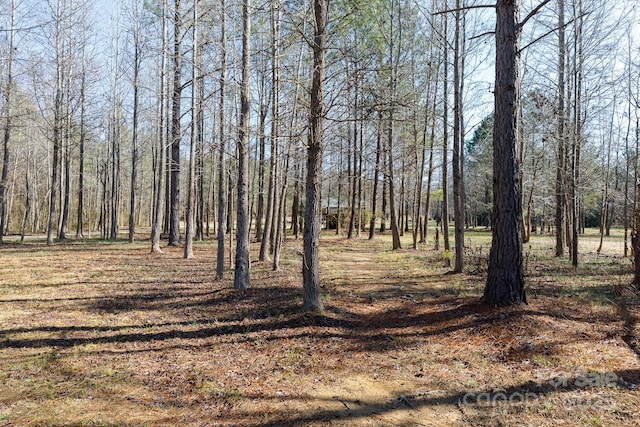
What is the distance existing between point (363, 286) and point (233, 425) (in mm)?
5868

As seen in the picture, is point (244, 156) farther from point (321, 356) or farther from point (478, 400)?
point (478, 400)

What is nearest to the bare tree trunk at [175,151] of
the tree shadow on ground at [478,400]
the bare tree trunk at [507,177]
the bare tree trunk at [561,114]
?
the bare tree trunk at [507,177]

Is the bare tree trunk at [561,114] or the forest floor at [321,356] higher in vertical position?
the bare tree trunk at [561,114]

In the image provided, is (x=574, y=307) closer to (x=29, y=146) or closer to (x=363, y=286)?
(x=363, y=286)

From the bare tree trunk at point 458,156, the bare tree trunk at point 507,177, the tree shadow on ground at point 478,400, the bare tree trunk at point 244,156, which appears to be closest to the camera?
the tree shadow on ground at point 478,400

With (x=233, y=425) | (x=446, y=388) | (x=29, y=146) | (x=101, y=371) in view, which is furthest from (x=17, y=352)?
(x=29, y=146)

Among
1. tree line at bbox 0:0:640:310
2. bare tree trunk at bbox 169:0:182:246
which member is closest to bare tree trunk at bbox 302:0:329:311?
tree line at bbox 0:0:640:310

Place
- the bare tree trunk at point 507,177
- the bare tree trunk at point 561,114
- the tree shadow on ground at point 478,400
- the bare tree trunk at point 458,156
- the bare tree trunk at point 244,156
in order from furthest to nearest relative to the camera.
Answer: the bare tree trunk at point 561,114 → the bare tree trunk at point 458,156 → the bare tree trunk at point 244,156 → the bare tree trunk at point 507,177 → the tree shadow on ground at point 478,400

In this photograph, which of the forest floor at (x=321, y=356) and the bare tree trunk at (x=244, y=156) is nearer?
the forest floor at (x=321, y=356)

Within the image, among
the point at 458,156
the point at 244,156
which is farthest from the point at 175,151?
the point at 458,156

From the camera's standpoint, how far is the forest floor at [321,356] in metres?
3.26

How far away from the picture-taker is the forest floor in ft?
10.7

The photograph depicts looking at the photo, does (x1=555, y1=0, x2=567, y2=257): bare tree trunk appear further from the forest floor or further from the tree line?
the forest floor

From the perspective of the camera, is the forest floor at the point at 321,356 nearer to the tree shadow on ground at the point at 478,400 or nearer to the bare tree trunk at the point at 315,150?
the tree shadow on ground at the point at 478,400
